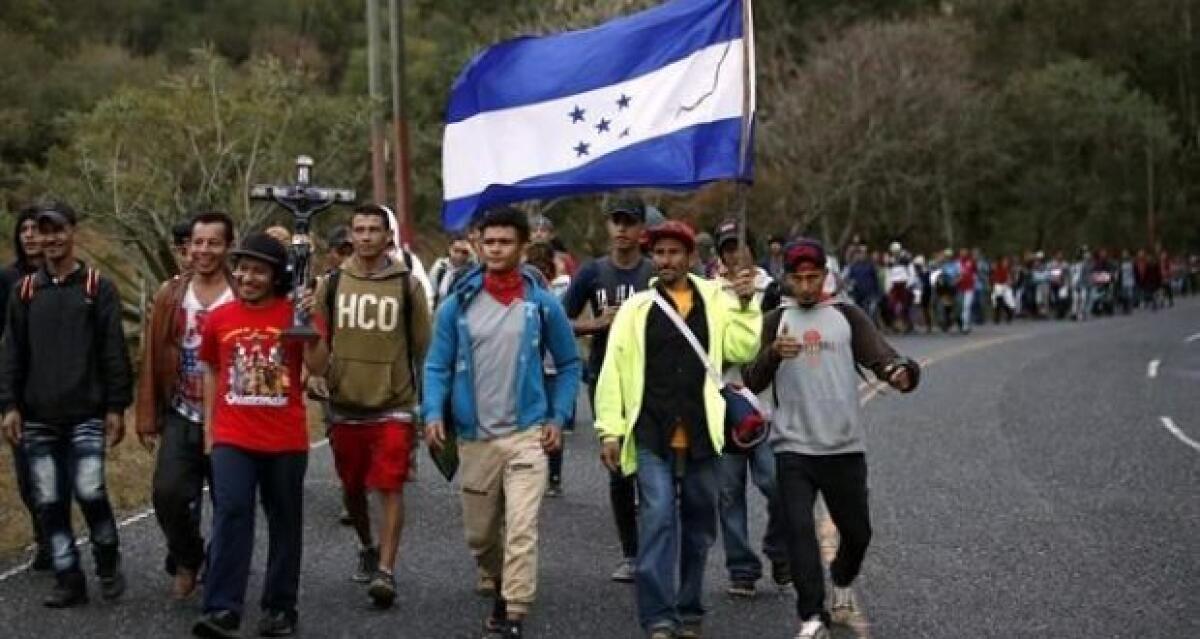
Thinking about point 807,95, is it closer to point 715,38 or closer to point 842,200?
point 842,200

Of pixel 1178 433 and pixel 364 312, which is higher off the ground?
pixel 364 312

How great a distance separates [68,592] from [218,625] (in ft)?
3.77

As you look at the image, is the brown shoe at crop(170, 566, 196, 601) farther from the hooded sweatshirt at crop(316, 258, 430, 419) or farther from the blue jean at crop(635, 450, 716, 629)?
the blue jean at crop(635, 450, 716, 629)

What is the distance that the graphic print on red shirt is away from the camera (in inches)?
267

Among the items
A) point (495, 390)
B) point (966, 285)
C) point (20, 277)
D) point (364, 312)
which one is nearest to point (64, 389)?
point (20, 277)

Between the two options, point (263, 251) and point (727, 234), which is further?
point (727, 234)

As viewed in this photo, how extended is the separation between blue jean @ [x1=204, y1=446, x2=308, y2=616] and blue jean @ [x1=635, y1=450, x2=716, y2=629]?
4.88ft

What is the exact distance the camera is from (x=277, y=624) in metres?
6.80

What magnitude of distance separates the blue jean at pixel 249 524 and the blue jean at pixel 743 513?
200 centimetres

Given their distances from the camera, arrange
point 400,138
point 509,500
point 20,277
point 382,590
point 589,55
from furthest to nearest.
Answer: point 400,138
point 589,55
point 20,277
point 382,590
point 509,500

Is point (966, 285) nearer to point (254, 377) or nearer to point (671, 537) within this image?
point (671, 537)

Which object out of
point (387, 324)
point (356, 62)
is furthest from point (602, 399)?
point (356, 62)

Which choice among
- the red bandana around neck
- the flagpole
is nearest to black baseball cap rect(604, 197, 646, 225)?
the flagpole

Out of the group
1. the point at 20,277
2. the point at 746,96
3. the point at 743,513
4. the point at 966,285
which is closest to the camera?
the point at 743,513
